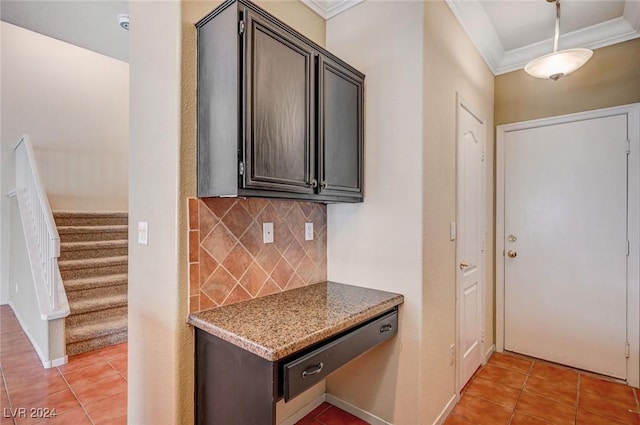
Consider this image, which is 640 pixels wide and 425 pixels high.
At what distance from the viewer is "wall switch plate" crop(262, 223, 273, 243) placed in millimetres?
1760

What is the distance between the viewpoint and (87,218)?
3977 mm

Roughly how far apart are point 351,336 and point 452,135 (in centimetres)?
146

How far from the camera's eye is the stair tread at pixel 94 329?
292cm

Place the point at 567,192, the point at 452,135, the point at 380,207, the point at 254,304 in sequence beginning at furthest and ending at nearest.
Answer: the point at 567,192, the point at 452,135, the point at 380,207, the point at 254,304

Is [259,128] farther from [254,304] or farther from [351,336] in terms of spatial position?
[351,336]

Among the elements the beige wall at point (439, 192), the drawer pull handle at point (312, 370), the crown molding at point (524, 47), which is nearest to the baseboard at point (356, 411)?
the beige wall at point (439, 192)

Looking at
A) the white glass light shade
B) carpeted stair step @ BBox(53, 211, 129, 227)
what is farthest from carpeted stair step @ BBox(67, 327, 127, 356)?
the white glass light shade

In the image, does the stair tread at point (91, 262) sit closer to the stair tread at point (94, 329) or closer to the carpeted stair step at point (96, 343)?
the stair tread at point (94, 329)

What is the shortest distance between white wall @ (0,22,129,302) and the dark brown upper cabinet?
163 inches

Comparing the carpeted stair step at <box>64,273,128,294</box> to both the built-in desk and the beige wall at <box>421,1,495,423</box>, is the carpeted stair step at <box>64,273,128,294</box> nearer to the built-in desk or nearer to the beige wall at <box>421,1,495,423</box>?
the built-in desk

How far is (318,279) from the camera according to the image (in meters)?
2.14

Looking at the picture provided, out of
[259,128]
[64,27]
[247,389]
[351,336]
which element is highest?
[64,27]

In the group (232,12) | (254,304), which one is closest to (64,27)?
(232,12)

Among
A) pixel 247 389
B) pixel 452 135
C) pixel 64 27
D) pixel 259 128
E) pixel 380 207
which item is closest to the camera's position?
pixel 247 389
